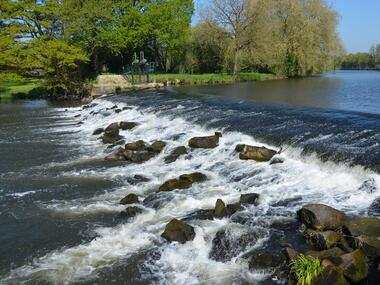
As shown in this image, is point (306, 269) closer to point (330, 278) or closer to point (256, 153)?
point (330, 278)

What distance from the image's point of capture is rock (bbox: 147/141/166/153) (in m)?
17.1

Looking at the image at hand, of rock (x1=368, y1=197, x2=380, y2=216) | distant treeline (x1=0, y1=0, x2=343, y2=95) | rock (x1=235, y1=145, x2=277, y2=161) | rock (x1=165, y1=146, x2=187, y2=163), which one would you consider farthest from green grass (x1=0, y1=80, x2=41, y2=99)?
rock (x1=368, y1=197, x2=380, y2=216)

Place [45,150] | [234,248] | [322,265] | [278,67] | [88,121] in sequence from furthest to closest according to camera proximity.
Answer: [278,67]
[88,121]
[45,150]
[234,248]
[322,265]

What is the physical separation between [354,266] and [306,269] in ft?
2.52

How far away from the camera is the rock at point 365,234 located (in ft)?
24.1

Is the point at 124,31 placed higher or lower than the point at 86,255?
higher

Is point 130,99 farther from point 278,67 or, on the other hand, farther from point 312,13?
point 312,13

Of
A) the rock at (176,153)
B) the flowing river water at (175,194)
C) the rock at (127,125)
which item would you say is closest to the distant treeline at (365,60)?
the rock at (127,125)

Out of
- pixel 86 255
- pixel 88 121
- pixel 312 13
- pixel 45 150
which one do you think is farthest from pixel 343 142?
pixel 312 13

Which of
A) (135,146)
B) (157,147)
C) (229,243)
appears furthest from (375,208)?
(135,146)

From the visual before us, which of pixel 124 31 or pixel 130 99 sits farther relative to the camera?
pixel 124 31

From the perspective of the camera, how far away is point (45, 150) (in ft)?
61.9

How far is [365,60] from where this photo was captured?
109m

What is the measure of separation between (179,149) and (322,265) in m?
9.72
